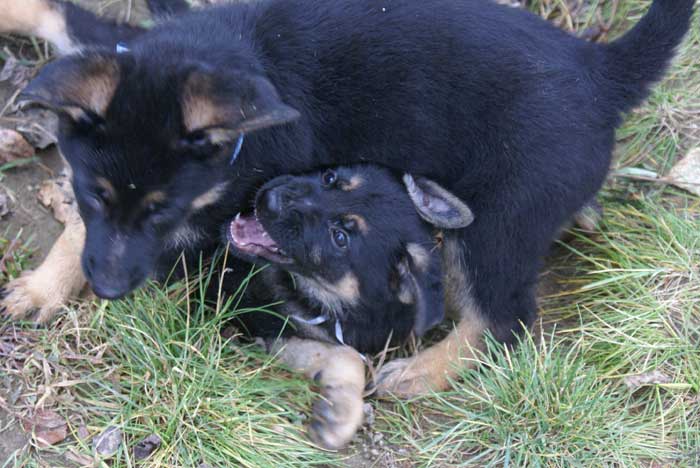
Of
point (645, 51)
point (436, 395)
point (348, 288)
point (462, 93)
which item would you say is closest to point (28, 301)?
point (348, 288)

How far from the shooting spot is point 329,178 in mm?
3402

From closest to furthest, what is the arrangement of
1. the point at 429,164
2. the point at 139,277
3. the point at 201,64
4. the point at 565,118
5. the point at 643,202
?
the point at 201,64
the point at 139,277
the point at 565,118
the point at 429,164
the point at 643,202

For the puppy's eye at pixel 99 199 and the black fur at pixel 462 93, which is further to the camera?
the black fur at pixel 462 93

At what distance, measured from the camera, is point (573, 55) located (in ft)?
10.7

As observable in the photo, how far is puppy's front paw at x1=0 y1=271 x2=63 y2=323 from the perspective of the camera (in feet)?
11.0

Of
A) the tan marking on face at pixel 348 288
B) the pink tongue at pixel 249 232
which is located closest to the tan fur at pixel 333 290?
the tan marking on face at pixel 348 288

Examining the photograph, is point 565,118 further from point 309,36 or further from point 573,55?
point 309,36

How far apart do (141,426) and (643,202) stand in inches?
104

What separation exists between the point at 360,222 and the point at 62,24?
63.7 inches

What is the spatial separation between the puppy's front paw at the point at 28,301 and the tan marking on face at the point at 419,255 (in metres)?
1.53

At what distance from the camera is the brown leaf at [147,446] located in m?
3.00

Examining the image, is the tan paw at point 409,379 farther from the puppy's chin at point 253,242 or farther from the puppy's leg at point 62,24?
the puppy's leg at point 62,24

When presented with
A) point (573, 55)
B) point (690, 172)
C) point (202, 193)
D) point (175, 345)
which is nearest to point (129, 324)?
point (175, 345)

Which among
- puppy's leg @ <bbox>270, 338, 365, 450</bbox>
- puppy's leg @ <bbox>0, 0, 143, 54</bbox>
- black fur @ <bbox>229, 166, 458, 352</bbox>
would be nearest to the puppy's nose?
black fur @ <bbox>229, 166, 458, 352</bbox>
